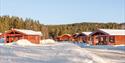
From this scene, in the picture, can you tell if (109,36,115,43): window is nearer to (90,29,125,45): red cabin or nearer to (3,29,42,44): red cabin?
(90,29,125,45): red cabin

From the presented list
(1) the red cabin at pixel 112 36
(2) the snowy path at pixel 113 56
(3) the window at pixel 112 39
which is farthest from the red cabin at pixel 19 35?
(2) the snowy path at pixel 113 56

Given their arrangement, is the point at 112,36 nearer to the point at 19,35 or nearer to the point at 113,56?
the point at 19,35

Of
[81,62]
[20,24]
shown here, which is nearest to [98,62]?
[81,62]

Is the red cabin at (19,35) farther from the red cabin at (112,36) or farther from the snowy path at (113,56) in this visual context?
the snowy path at (113,56)

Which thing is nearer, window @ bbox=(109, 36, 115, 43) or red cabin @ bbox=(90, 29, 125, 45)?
red cabin @ bbox=(90, 29, 125, 45)

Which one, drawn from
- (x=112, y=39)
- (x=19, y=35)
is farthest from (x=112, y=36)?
(x=19, y=35)

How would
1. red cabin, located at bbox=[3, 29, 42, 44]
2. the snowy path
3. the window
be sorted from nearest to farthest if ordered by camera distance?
the snowy path
the window
red cabin, located at bbox=[3, 29, 42, 44]

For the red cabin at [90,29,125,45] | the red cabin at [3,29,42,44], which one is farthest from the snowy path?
the red cabin at [3,29,42,44]

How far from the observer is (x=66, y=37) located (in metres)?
121

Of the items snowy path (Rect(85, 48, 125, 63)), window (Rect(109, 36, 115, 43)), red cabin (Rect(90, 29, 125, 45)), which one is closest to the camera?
snowy path (Rect(85, 48, 125, 63))

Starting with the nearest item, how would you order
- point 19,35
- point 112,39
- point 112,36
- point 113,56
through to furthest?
point 113,56, point 112,36, point 112,39, point 19,35

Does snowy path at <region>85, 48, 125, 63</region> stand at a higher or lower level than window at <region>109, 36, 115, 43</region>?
higher

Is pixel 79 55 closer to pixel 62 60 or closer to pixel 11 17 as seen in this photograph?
pixel 62 60

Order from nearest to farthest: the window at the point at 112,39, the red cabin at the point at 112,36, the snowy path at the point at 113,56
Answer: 1. the snowy path at the point at 113,56
2. the red cabin at the point at 112,36
3. the window at the point at 112,39
